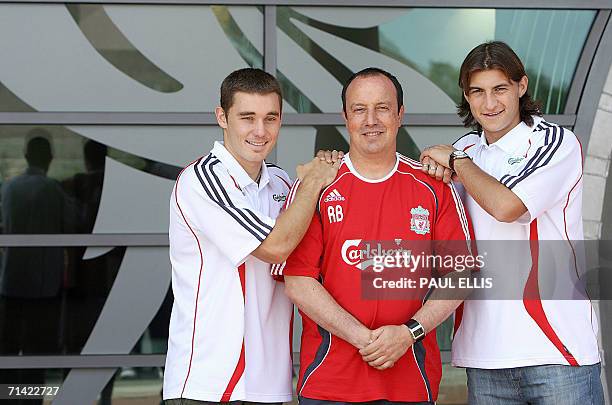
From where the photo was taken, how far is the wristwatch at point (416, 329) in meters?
3.08

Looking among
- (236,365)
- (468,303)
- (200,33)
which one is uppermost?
(200,33)

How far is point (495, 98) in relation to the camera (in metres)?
3.30

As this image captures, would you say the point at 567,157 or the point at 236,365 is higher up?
the point at 567,157

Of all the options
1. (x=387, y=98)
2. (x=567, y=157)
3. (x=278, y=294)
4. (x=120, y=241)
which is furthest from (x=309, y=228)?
(x=120, y=241)

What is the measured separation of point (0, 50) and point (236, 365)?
2.85 metres

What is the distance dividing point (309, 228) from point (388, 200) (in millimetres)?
307

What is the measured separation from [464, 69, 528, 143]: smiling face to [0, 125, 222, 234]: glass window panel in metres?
2.13

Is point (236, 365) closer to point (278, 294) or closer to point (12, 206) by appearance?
point (278, 294)

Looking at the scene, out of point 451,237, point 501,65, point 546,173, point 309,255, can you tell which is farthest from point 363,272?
point 501,65

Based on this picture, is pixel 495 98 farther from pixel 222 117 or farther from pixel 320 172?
pixel 222 117

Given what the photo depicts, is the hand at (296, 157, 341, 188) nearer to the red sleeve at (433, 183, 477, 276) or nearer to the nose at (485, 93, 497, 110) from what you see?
the red sleeve at (433, 183, 477, 276)

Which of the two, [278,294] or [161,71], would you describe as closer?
[278,294]

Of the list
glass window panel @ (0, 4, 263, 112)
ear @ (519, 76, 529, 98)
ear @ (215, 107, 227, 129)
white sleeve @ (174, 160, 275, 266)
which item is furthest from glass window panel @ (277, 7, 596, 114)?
white sleeve @ (174, 160, 275, 266)

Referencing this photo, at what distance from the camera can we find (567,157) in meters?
3.22
